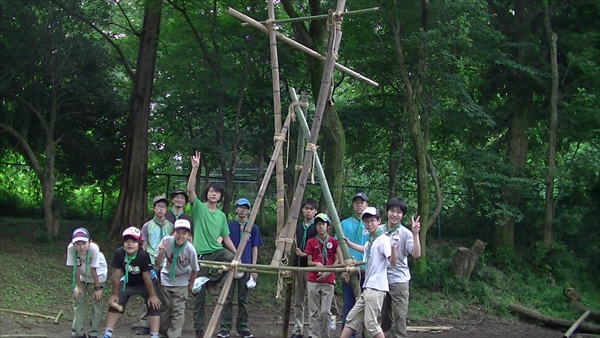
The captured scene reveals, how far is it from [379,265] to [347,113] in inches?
300

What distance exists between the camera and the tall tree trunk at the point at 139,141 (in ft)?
46.3

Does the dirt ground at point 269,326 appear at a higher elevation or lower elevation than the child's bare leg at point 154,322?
lower

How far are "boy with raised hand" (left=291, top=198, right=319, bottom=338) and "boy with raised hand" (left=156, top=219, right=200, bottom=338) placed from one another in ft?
4.17

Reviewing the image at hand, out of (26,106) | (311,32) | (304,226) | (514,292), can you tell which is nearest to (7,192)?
(26,106)

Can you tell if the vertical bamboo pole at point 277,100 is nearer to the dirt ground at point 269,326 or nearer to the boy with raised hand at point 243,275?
the boy with raised hand at point 243,275

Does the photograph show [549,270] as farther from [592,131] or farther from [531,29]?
[531,29]

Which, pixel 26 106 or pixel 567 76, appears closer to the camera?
pixel 26 106

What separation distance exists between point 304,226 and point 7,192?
962cm

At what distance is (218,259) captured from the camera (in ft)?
27.1

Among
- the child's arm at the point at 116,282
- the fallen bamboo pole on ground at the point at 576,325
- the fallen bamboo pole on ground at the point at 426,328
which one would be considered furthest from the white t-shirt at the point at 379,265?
the fallen bamboo pole on ground at the point at 576,325

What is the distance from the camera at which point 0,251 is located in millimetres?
12445

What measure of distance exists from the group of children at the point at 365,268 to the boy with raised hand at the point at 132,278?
168 centimetres

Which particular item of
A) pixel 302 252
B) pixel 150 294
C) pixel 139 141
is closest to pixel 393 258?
pixel 302 252

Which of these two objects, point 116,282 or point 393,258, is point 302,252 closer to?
point 393,258
